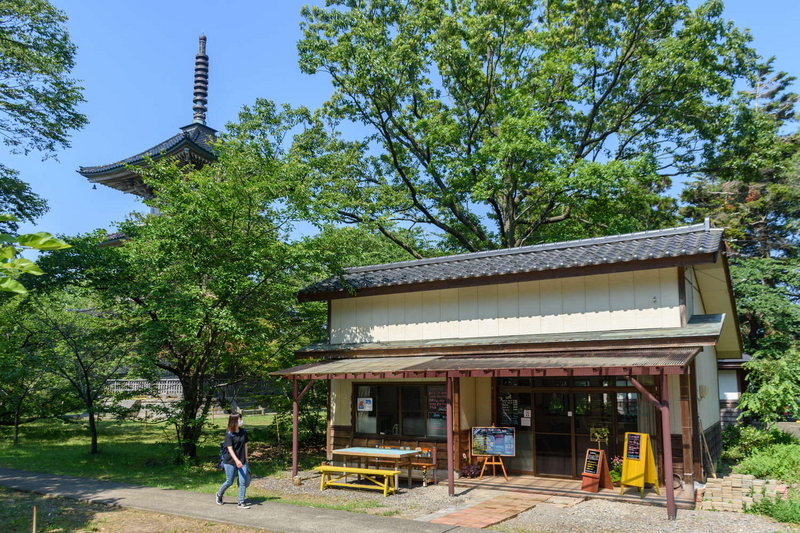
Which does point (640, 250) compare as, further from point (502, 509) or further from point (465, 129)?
point (465, 129)

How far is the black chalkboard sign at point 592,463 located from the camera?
11344 mm

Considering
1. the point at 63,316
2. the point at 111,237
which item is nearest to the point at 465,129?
the point at 63,316

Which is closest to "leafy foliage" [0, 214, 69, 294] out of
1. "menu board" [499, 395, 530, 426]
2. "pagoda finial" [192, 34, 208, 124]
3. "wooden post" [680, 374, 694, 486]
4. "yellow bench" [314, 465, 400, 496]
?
"yellow bench" [314, 465, 400, 496]

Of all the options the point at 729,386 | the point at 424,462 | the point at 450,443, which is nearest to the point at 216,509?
the point at 450,443

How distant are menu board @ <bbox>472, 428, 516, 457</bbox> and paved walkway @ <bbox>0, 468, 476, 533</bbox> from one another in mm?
3804

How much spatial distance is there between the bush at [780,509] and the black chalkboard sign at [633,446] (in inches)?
77.0

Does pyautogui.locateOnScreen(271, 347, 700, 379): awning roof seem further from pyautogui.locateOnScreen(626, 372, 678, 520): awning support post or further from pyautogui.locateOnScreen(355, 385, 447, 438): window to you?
pyautogui.locateOnScreen(355, 385, 447, 438): window

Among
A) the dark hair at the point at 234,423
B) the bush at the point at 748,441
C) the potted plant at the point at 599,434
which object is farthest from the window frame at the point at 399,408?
the bush at the point at 748,441

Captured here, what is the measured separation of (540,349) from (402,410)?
3952 millimetres

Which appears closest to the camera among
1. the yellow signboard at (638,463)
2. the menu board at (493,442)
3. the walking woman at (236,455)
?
the walking woman at (236,455)

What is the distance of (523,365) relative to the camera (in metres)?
11.1

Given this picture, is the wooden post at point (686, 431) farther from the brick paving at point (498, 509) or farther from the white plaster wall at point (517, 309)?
the brick paving at point (498, 509)

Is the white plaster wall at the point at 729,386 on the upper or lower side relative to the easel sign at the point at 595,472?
upper

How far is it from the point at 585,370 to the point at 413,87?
17055 mm
